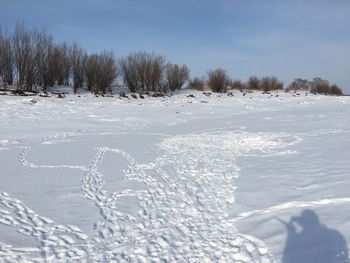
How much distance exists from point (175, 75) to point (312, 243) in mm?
36276

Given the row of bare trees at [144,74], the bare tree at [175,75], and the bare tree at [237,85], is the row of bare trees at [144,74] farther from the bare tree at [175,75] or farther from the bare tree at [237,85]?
the bare tree at [237,85]

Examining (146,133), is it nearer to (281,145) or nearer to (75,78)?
(281,145)

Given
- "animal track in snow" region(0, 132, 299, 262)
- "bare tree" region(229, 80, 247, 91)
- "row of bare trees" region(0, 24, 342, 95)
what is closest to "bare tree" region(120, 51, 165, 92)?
"row of bare trees" region(0, 24, 342, 95)

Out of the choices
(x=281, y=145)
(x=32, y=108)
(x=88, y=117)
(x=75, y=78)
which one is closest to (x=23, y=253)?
(x=281, y=145)

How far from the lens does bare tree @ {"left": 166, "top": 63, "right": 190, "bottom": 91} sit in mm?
39062

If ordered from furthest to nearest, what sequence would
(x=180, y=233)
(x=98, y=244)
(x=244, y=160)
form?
(x=244, y=160), (x=180, y=233), (x=98, y=244)

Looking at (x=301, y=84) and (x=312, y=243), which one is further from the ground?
(x=301, y=84)

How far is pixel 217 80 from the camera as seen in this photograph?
4275cm

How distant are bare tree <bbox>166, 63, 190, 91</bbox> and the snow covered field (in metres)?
28.3

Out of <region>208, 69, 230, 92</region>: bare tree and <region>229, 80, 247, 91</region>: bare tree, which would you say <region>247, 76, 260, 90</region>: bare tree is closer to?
<region>229, 80, 247, 91</region>: bare tree

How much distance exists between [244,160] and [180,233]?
424 centimetres

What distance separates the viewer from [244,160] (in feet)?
26.9

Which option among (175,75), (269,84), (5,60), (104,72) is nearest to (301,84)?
(269,84)

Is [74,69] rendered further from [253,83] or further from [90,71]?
[253,83]
